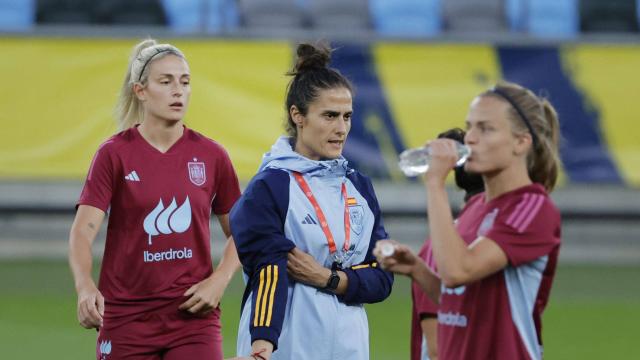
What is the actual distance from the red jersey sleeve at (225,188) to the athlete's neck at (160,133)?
26 centimetres

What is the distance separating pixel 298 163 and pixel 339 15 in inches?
402

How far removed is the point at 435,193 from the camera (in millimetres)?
3805

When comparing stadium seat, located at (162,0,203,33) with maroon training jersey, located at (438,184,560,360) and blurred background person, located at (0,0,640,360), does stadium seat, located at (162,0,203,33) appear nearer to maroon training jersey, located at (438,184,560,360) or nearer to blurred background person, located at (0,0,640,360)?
blurred background person, located at (0,0,640,360)

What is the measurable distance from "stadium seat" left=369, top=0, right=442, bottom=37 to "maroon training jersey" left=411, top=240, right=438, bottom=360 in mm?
10291

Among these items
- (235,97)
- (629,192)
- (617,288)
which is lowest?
(617,288)

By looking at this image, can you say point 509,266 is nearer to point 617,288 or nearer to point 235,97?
point 617,288

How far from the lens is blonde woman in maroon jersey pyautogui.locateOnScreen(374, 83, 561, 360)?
149 inches

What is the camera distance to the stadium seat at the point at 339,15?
1471cm

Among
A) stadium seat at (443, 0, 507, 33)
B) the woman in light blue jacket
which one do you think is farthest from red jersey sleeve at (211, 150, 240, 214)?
stadium seat at (443, 0, 507, 33)

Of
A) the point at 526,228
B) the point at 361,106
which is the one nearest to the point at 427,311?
the point at 526,228

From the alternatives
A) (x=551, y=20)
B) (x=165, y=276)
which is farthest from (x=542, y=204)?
(x=551, y=20)

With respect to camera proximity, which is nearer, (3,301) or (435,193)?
(435,193)

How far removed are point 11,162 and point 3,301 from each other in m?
2.93

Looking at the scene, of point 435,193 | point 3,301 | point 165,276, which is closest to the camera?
point 435,193
